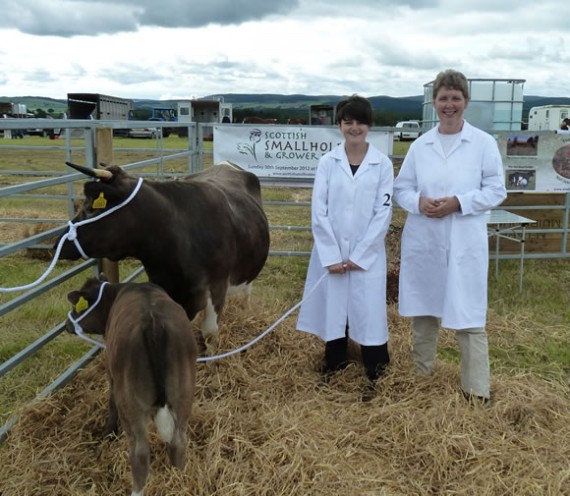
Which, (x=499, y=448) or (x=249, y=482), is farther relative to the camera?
(x=499, y=448)

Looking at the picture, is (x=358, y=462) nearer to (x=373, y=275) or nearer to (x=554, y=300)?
(x=373, y=275)

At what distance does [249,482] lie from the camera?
306 centimetres

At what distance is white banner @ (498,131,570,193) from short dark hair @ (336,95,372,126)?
4.56 m

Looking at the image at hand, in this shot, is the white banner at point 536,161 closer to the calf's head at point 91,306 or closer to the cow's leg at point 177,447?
the calf's head at point 91,306

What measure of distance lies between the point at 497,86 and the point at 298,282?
7.43m

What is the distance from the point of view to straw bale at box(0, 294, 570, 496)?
3.07 meters

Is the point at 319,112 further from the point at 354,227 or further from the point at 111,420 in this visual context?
the point at 111,420

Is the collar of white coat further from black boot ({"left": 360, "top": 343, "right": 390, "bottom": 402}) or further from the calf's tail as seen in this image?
the calf's tail

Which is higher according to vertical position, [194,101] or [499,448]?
[194,101]

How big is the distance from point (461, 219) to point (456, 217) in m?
0.03

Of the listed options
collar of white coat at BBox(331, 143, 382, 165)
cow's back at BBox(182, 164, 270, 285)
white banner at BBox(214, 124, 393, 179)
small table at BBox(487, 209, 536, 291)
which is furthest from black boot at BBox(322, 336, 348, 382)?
white banner at BBox(214, 124, 393, 179)

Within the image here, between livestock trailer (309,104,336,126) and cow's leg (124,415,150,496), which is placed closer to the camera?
cow's leg (124,415,150,496)

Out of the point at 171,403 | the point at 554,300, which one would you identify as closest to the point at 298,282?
the point at 554,300

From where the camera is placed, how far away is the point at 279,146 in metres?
7.72
